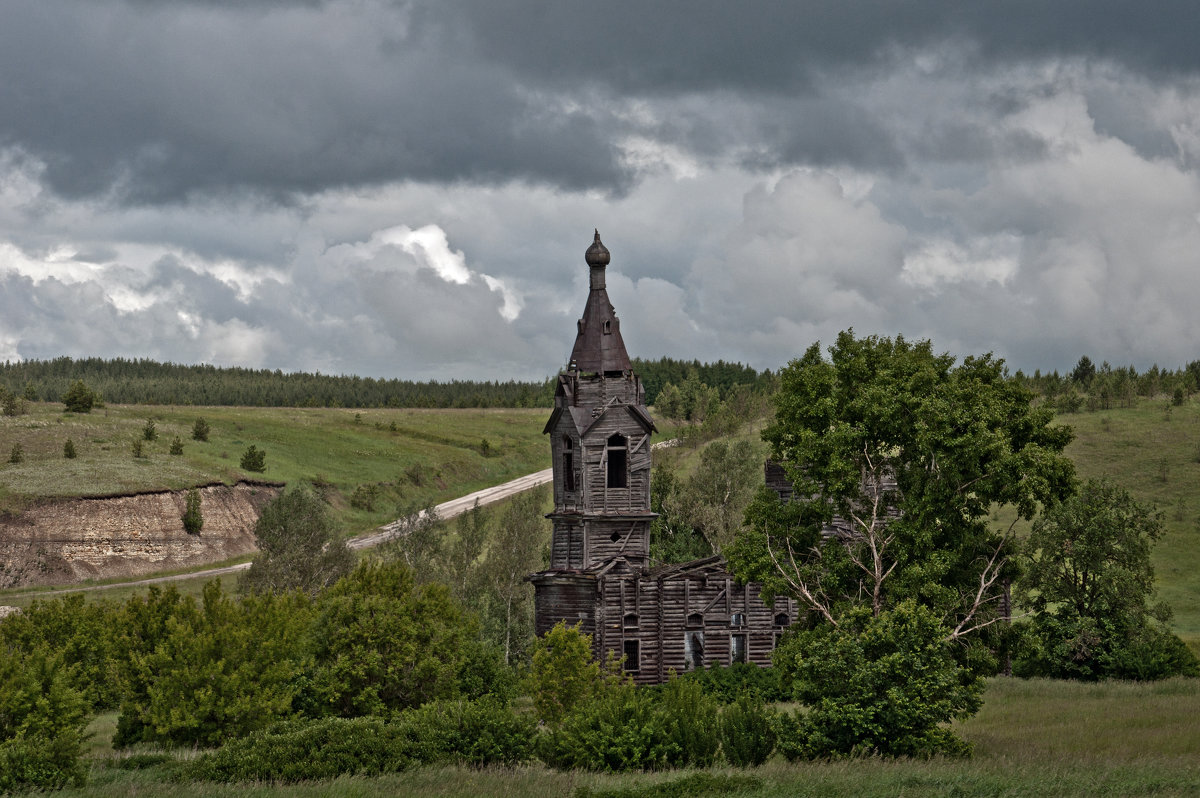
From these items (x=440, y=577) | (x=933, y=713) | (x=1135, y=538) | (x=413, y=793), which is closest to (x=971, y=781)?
(x=933, y=713)

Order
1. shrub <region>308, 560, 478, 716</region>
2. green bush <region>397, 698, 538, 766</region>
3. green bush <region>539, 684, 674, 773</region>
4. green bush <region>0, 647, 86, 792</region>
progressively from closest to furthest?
1. green bush <region>0, 647, 86, 792</region>
2. green bush <region>539, 684, 674, 773</region>
3. green bush <region>397, 698, 538, 766</region>
4. shrub <region>308, 560, 478, 716</region>

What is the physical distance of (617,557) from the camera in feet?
152

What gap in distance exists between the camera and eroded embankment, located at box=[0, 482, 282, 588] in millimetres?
78312

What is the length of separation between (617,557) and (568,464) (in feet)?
14.8

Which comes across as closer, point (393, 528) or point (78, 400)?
point (393, 528)

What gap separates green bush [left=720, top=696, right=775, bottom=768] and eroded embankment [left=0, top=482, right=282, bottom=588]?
65.6 meters

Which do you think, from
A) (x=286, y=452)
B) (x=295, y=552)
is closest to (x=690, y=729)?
(x=295, y=552)

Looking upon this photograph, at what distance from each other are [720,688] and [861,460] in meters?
13.5

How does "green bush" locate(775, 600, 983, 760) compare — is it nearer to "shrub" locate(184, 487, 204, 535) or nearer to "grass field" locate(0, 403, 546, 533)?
"shrub" locate(184, 487, 204, 535)

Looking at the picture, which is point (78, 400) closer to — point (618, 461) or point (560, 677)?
point (618, 461)

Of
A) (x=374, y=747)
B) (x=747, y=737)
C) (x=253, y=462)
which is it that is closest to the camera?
(x=747, y=737)

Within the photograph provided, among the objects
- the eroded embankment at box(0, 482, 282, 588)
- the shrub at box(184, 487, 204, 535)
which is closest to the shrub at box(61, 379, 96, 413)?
the eroded embankment at box(0, 482, 282, 588)

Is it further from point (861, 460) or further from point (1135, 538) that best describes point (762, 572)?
point (1135, 538)

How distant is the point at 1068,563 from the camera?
44250 millimetres
